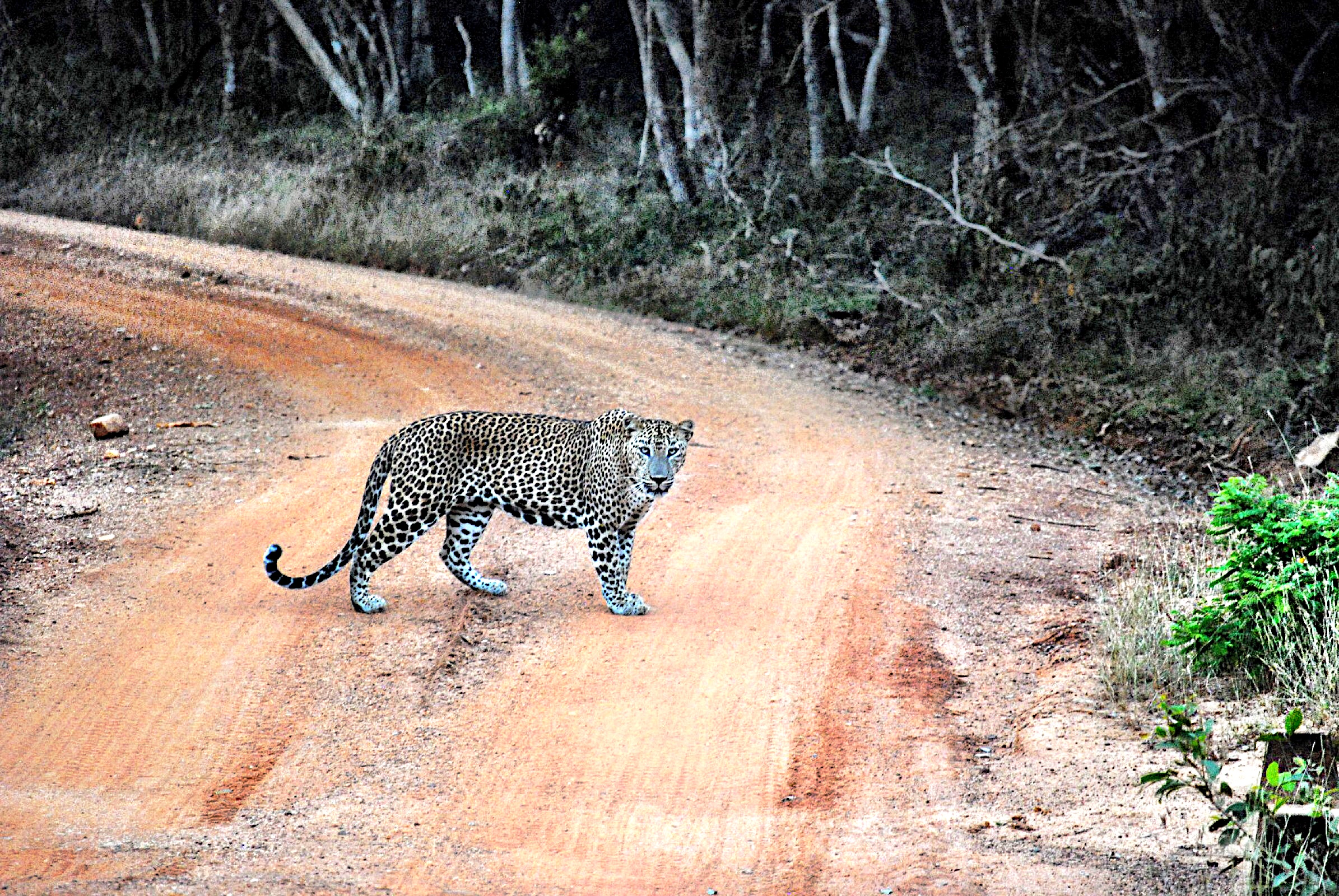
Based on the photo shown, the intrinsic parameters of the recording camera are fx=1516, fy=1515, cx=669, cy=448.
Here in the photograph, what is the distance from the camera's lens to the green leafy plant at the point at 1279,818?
503cm

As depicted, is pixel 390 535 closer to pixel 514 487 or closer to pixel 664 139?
pixel 514 487

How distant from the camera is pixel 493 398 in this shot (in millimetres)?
14141

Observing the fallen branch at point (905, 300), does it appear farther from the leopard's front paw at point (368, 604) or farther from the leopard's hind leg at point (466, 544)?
the leopard's front paw at point (368, 604)

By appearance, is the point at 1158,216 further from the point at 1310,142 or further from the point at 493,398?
the point at 493,398

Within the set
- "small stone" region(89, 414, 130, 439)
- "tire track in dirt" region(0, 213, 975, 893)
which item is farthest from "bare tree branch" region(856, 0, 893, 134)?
"small stone" region(89, 414, 130, 439)

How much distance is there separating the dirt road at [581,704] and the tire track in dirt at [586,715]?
0.07ft

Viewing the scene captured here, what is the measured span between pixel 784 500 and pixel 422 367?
517cm

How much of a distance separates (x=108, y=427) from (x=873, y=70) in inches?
645

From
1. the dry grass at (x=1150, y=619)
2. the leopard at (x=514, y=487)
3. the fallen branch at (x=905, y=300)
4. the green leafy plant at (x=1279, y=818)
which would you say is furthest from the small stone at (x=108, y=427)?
the green leafy plant at (x=1279, y=818)

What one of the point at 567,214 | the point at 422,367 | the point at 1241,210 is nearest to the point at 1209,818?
the point at 422,367

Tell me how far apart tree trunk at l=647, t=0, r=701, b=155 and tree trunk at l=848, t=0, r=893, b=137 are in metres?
4.35

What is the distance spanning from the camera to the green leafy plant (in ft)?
16.5

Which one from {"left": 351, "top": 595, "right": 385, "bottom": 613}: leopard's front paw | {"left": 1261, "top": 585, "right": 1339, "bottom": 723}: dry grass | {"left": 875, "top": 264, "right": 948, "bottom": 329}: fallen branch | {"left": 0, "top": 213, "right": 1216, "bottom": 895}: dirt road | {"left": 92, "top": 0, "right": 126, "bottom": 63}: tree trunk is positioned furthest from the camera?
{"left": 92, "top": 0, "right": 126, "bottom": 63}: tree trunk

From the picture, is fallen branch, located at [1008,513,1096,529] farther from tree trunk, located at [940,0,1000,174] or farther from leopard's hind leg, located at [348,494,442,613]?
tree trunk, located at [940,0,1000,174]
